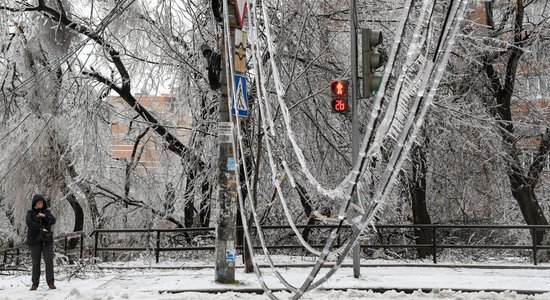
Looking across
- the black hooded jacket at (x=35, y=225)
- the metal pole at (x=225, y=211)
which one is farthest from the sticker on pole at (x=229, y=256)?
the black hooded jacket at (x=35, y=225)

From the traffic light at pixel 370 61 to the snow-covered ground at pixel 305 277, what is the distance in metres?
3.32

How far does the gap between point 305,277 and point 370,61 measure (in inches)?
164

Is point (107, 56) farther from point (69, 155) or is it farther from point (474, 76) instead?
point (474, 76)

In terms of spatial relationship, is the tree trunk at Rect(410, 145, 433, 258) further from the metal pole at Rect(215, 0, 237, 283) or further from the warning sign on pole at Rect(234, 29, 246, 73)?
the warning sign on pole at Rect(234, 29, 246, 73)

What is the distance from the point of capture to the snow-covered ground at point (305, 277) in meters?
9.48

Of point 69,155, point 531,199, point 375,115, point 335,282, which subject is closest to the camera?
point 375,115

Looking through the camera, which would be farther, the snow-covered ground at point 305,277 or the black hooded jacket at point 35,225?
the black hooded jacket at point 35,225

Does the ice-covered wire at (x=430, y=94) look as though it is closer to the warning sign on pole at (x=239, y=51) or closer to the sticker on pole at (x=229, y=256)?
the sticker on pole at (x=229, y=256)

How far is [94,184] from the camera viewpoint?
18.3 m

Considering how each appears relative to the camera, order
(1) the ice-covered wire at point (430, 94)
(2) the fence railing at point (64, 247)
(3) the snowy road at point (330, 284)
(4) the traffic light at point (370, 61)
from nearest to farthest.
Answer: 1. (1) the ice-covered wire at point (430, 94)
2. (3) the snowy road at point (330, 284)
3. (4) the traffic light at point (370, 61)
4. (2) the fence railing at point (64, 247)

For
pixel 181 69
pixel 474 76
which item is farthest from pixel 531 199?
pixel 181 69

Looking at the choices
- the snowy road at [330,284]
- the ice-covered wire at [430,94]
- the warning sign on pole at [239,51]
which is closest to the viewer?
the ice-covered wire at [430,94]

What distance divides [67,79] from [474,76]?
11324mm

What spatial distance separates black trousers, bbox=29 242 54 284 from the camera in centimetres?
1034
